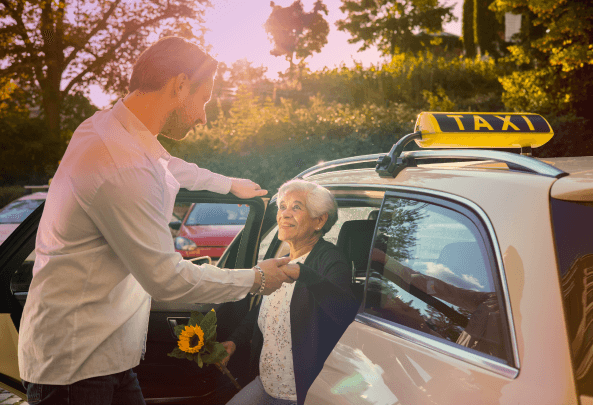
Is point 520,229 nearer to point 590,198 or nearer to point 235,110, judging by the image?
point 590,198

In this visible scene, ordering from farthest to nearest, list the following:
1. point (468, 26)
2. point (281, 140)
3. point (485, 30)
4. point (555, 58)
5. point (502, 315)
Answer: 1. point (468, 26)
2. point (485, 30)
3. point (555, 58)
4. point (281, 140)
5. point (502, 315)

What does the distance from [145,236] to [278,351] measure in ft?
3.25

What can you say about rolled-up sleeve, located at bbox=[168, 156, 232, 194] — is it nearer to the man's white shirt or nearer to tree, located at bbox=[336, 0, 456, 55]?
the man's white shirt

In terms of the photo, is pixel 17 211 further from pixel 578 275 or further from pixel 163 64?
pixel 578 275

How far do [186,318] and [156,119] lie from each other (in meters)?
1.38

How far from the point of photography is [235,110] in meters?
14.4

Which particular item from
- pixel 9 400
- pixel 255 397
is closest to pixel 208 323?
pixel 255 397

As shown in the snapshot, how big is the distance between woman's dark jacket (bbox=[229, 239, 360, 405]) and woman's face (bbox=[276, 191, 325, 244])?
12.7 inches

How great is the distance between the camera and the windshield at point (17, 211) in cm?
962

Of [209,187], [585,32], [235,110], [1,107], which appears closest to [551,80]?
[585,32]

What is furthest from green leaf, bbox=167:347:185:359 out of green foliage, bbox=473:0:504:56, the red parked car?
green foliage, bbox=473:0:504:56

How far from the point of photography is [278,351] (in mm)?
2373

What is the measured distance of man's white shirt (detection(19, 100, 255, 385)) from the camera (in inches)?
64.7

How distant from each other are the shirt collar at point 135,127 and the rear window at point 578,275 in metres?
1.30
